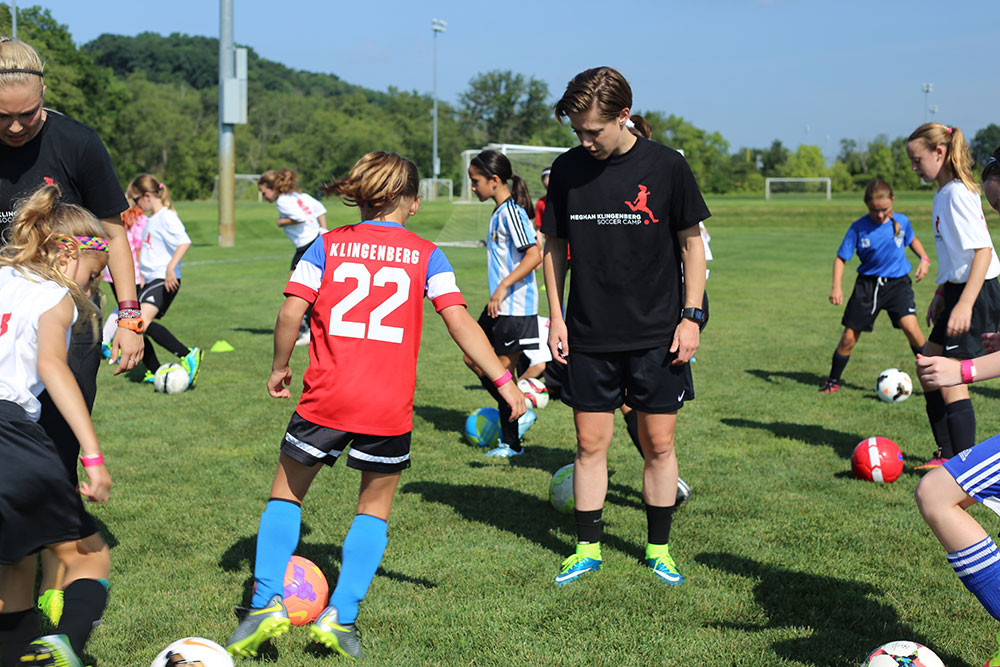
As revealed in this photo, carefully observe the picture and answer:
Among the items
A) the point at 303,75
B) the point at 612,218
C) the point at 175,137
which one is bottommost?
the point at 612,218

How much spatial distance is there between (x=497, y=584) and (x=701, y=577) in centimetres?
102

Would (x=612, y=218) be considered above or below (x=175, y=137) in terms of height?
below

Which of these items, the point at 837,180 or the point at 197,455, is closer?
the point at 197,455

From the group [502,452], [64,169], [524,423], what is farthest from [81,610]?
[524,423]

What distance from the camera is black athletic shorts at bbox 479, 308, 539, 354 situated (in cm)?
714

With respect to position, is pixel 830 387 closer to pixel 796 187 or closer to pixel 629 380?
pixel 629 380

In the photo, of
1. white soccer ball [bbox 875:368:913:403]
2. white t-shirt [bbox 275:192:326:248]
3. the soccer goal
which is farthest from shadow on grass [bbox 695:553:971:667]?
the soccer goal

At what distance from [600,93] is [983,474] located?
222 cm

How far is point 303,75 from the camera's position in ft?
585

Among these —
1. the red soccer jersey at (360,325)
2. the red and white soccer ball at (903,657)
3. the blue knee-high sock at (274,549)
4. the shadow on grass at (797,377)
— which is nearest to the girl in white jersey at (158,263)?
the shadow on grass at (797,377)

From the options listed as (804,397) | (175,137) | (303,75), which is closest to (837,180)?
(175,137)

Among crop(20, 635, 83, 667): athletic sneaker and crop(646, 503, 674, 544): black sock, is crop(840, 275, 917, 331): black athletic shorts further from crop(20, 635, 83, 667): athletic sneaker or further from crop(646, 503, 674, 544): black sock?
crop(20, 635, 83, 667): athletic sneaker

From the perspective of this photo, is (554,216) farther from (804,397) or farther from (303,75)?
(303,75)

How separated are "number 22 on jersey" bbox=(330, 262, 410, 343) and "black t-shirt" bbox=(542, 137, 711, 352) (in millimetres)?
1162
